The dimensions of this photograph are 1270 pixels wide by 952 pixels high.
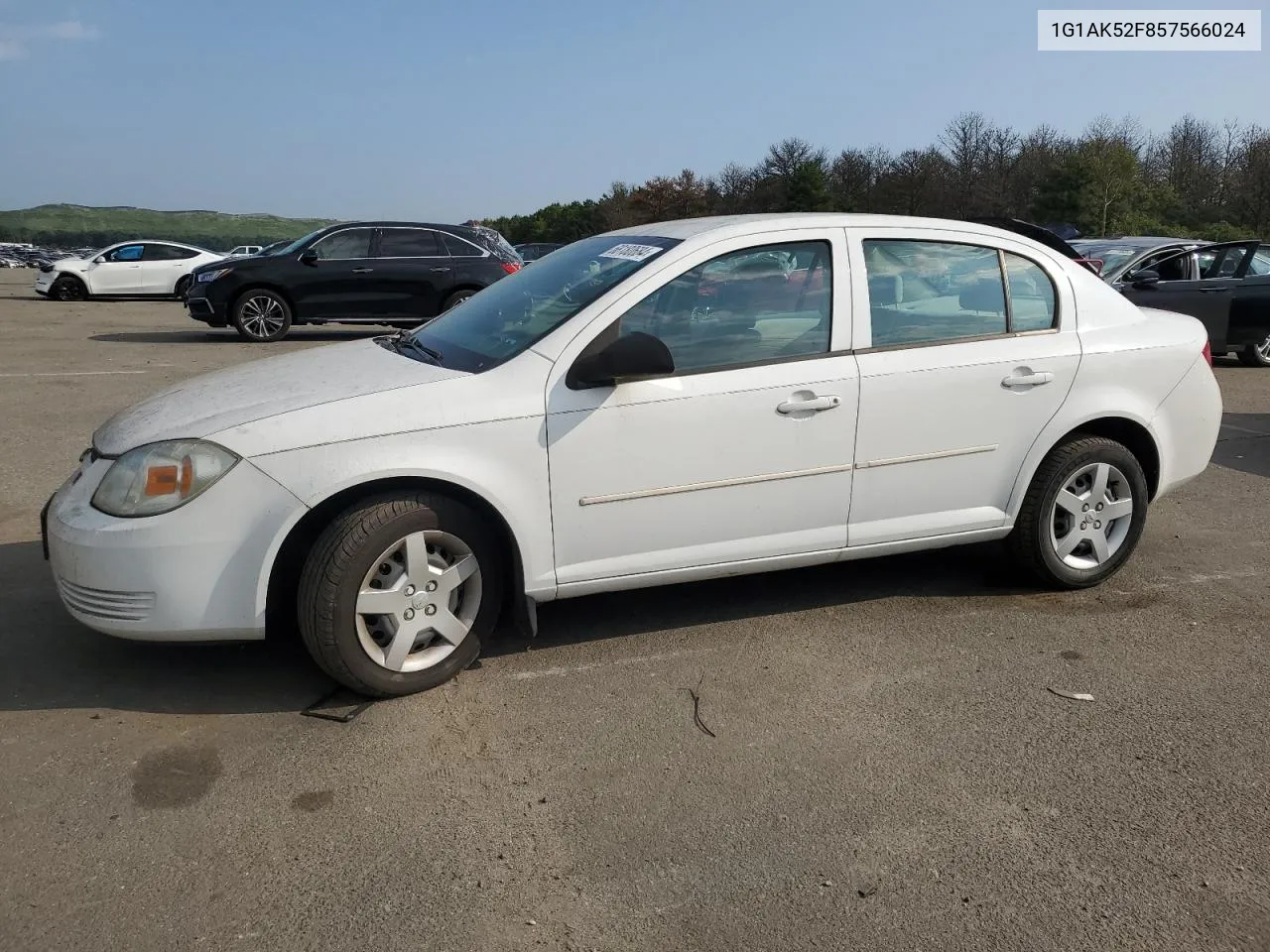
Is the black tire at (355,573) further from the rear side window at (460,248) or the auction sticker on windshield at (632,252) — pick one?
the rear side window at (460,248)

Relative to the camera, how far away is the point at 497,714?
3.67 metres

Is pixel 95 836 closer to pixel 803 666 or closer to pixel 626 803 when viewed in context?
pixel 626 803

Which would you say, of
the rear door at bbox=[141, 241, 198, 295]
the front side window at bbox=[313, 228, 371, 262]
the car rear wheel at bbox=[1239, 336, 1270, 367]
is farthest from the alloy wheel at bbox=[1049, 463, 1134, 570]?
the rear door at bbox=[141, 241, 198, 295]

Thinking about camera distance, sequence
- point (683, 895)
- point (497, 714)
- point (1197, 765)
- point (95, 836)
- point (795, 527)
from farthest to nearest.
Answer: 1. point (795, 527)
2. point (497, 714)
3. point (1197, 765)
4. point (95, 836)
5. point (683, 895)

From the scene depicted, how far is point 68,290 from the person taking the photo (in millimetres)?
25078

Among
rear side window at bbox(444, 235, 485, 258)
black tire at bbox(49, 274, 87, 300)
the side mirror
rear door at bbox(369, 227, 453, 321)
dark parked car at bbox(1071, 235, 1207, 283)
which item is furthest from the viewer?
black tire at bbox(49, 274, 87, 300)

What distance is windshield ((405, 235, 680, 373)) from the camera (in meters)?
4.03

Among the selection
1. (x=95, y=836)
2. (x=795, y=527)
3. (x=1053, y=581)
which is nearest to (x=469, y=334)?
(x=795, y=527)

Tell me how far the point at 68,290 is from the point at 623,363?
25.3 metres

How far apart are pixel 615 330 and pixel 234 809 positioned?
200cm

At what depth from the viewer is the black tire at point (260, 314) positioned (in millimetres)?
14953

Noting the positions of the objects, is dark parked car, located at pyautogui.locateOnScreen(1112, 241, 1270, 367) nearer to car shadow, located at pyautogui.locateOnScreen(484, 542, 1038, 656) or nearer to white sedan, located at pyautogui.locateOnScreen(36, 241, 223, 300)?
car shadow, located at pyautogui.locateOnScreen(484, 542, 1038, 656)

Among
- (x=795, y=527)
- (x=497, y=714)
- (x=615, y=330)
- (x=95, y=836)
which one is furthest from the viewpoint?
(x=795, y=527)

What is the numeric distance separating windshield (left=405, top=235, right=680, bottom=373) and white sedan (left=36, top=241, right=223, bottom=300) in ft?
68.7
